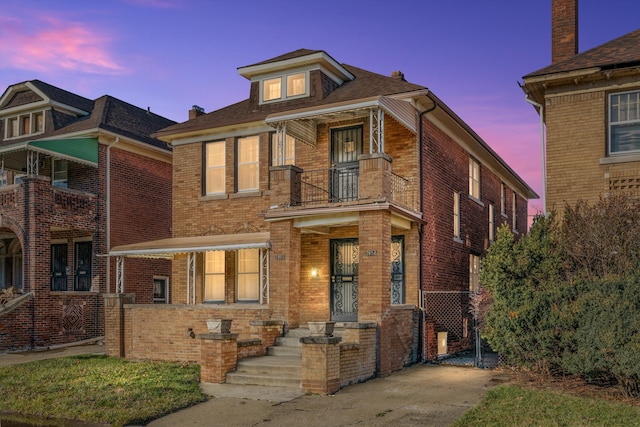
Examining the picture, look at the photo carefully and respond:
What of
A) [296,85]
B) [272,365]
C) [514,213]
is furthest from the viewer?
[514,213]

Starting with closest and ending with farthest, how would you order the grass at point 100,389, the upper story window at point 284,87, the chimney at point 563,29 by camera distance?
1. the grass at point 100,389
2. the chimney at point 563,29
3. the upper story window at point 284,87

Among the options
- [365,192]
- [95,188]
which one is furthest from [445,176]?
[95,188]

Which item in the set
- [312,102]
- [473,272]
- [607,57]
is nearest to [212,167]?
[312,102]

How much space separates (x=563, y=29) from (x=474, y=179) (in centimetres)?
684

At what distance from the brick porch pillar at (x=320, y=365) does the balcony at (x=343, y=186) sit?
151 inches

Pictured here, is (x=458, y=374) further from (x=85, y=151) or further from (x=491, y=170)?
(x=85, y=151)

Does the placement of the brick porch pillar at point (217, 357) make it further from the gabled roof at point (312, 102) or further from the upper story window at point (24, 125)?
the upper story window at point (24, 125)

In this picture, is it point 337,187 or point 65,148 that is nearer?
point 337,187

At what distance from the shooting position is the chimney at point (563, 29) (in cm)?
1609

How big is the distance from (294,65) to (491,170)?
951 centimetres

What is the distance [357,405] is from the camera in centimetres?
1077

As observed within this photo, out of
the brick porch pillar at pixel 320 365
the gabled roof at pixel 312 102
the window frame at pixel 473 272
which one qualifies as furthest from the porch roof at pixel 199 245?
the window frame at pixel 473 272

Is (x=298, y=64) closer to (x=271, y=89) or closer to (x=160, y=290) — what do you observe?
(x=271, y=89)

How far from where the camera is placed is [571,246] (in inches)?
472
